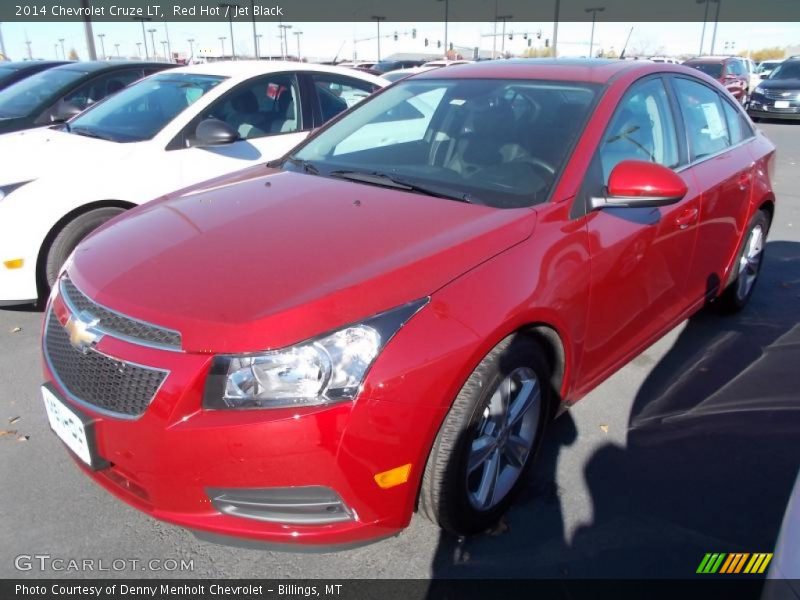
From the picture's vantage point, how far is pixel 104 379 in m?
1.97

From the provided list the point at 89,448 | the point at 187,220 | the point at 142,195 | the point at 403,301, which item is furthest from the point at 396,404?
the point at 142,195

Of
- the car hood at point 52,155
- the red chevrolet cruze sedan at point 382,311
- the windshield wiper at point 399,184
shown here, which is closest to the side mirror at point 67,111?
the car hood at point 52,155

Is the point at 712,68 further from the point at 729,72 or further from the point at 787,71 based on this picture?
the point at 787,71

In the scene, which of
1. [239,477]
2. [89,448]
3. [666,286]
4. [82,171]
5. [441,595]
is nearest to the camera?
[239,477]

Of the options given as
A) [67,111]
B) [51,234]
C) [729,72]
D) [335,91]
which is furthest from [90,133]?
[729,72]

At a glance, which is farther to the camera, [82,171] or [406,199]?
[82,171]

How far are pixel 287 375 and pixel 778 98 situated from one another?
65.0ft

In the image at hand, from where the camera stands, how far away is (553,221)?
7.87 ft

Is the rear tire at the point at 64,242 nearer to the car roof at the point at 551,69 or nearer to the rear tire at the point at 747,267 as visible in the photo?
the car roof at the point at 551,69

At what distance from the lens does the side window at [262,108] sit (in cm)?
490

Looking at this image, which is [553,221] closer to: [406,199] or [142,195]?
[406,199]

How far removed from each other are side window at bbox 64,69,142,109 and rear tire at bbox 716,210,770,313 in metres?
6.56

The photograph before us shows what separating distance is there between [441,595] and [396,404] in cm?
78

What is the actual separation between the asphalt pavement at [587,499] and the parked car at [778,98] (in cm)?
1682
